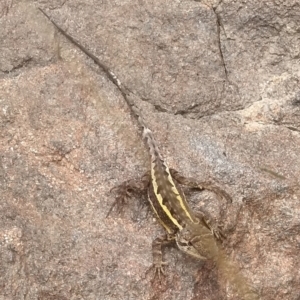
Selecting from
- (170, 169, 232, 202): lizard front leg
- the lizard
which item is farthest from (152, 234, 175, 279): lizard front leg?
(170, 169, 232, 202): lizard front leg

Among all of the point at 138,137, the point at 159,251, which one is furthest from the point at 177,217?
the point at 138,137

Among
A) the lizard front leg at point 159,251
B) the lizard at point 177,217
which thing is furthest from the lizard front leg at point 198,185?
the lizard front leg at point 159,251

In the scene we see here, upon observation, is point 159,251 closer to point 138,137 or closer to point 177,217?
point 177,217

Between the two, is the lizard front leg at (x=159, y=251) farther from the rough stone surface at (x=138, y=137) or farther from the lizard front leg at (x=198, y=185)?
the lizard front leg at (x=198, y=185)

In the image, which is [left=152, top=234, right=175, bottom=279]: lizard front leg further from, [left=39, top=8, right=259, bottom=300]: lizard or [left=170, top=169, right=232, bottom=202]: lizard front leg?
[left=170, top=169, right=232, bottom=202]: lizard front leg

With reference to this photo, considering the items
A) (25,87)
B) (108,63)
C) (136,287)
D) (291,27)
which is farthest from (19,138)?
(291,27)

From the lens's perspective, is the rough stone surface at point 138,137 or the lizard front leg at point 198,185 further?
the lizard front leg at point 198,185

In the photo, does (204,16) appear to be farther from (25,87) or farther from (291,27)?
(25,87)
